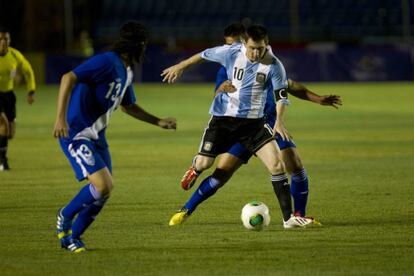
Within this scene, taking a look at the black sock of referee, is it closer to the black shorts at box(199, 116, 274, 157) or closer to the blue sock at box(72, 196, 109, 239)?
the black shorts at box(199, 116, 274, 157)

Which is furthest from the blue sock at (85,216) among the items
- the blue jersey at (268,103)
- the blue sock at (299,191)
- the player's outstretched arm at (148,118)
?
the blue sock at (299,191)

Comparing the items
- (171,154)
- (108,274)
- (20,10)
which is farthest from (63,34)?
(108,274)

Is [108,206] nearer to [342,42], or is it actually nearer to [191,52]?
[191,52]

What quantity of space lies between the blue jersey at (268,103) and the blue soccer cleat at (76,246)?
8.44 ft

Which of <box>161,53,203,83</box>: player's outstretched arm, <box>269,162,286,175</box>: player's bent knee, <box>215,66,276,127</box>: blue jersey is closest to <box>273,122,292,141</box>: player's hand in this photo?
<box>269,162,286,175</box>: player's bent knee

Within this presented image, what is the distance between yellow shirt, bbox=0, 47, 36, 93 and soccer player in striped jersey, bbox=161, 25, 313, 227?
285 inches

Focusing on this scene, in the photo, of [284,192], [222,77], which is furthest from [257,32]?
[284,192]

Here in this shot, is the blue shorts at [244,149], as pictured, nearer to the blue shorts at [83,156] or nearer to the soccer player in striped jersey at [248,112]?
the soccer player in striped jersey at [248,112]

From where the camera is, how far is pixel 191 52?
44219 mm

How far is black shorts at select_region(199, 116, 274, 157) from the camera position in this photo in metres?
9.95

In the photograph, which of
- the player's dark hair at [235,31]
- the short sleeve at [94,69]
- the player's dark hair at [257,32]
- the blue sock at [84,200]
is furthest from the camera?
the player's dark hair at [235,31]

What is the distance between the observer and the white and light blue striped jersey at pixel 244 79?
9914mm

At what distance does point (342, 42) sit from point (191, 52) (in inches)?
340

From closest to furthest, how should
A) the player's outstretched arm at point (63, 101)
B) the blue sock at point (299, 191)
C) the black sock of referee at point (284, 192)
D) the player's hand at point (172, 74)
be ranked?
the player's outstretched arm at point (63, 101) < the player's hand at point (172, 74) < the black sock of referee at point (284, 192) < the blue sock at point (299, 191)
